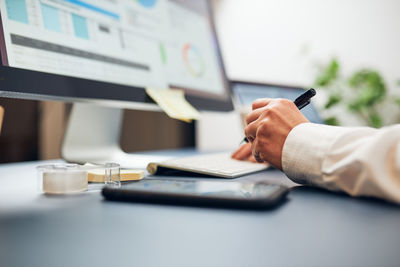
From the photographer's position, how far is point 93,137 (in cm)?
76

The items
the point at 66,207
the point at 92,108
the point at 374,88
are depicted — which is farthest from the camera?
the point at 374,88

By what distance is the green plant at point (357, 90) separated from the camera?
2059 millimetres

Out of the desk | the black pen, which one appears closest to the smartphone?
the desk

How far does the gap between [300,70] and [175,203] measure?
217 cm

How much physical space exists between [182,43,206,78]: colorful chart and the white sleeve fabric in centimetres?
50

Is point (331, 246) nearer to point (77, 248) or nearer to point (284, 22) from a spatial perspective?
point (77, 248)

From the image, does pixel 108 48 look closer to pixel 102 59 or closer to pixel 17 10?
pixel 102 59

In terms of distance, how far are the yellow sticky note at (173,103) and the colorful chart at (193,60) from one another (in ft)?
0.42

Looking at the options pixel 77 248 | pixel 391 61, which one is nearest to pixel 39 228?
pixel 77 248

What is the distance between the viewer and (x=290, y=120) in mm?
484

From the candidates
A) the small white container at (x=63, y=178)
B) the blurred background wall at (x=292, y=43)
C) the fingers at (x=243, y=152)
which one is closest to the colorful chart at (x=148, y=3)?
the fingers at (x=243, y=152)

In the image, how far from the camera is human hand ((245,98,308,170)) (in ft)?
1.55

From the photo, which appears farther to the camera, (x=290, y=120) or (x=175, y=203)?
(x=290, y=120)

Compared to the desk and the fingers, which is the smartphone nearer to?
the desk
